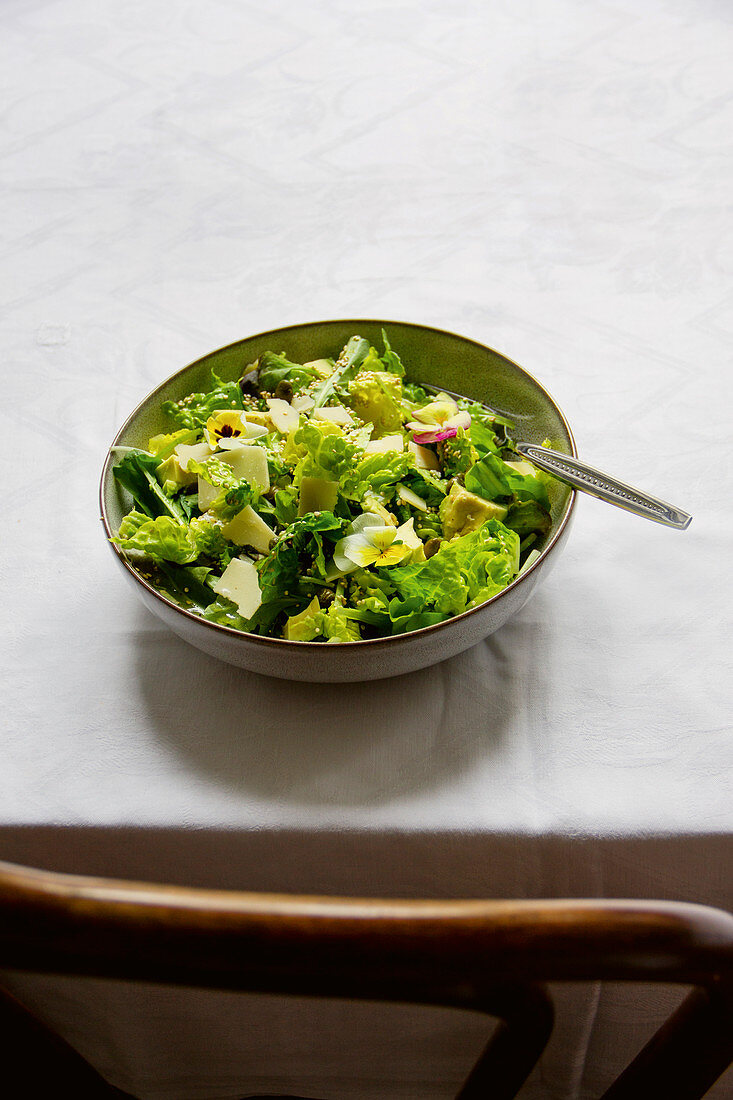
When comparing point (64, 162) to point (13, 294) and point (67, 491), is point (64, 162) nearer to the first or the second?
point (13, 294)

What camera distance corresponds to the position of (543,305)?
107 cm

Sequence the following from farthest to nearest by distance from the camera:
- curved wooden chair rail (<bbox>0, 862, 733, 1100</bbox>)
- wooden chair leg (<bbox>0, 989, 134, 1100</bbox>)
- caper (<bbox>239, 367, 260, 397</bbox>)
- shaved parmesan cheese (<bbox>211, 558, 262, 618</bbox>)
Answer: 1. caper (<bbox>239, 367, 260, 397</bbox>)
2. shaved parmesan cheese (<bbox>211, 558, 262, 618</bbox>)
3. wooden chair leg (<bbox>0, 989, 134, 1100</bbox>)
4. curved wooden chair rail (<bbox>0, 862, 733, 1100</bbox>)

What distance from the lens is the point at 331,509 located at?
68 centimetres

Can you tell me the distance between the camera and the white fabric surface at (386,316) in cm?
62

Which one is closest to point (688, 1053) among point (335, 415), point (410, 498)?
point (410, 498)

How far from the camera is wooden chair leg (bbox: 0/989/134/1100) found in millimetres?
546

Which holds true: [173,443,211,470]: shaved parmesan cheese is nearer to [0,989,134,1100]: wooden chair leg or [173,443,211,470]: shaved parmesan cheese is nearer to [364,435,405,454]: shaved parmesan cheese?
[364,435,405,454]: shaved parmesan cheese

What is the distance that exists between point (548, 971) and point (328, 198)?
1.13 m

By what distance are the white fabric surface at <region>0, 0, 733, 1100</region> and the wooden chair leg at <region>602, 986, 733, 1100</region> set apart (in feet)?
0.49

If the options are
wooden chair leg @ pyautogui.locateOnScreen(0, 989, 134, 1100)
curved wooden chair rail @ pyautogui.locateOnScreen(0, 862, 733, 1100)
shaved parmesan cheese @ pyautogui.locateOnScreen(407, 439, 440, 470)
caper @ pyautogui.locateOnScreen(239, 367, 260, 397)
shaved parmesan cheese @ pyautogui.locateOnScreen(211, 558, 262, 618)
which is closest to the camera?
curved wooden chair rail @ pyautogui.locateOnScreen(0, 862, 733, 1100)

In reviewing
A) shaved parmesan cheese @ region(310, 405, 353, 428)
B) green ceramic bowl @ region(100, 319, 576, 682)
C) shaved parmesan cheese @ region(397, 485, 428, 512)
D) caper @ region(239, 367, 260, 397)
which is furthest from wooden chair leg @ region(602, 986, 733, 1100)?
caper @ region(239, 367, 260, 397)

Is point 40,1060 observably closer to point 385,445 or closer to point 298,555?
point 298,555

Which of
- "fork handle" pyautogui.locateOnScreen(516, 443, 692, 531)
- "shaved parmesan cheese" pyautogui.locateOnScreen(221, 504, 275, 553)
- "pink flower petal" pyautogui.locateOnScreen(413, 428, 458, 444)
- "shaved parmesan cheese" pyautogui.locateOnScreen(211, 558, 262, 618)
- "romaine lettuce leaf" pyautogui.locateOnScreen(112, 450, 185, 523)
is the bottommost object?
"romaine lettuce leaf" pyautogui.locateOnScreen(112, 450, 185, 523)

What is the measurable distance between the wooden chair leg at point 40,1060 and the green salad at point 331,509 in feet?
0.91
